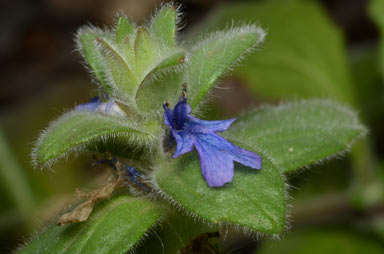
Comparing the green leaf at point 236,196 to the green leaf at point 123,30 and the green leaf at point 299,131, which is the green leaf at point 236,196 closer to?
the green leaf at point 299,131

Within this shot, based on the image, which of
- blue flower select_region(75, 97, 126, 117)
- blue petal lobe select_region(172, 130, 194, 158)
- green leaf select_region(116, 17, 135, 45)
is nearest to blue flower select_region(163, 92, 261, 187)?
blue petal lobe select_region(172, 130, 194, 158)

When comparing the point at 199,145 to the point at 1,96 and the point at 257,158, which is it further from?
the point at 1,96

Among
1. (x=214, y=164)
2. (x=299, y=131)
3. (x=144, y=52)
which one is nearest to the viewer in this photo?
(x=214, y=164)

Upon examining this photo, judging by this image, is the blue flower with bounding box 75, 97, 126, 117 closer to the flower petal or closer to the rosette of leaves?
the rosette of leaves

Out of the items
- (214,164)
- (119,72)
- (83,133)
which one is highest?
(119,72)

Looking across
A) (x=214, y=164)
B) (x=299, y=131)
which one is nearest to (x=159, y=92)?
(x=214, y=164)

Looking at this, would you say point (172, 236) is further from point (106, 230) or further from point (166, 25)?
point (166, 25)

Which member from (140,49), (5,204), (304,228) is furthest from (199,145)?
(5,204)
